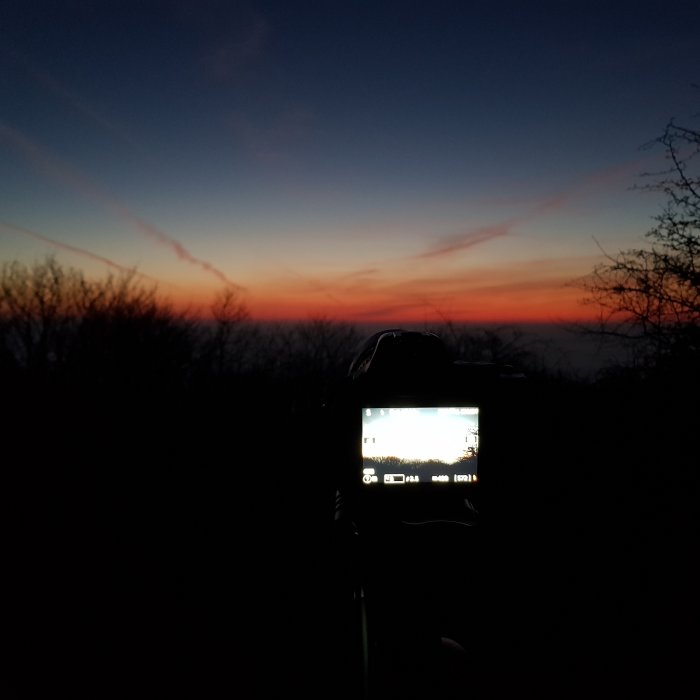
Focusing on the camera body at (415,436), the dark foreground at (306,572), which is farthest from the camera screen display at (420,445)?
the dark foreground at (306,572)

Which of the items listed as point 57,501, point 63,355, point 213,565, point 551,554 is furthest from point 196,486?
point 63,355

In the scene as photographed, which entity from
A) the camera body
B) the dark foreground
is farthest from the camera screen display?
the dark foreground

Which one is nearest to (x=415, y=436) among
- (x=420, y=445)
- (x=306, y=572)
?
(x=420, y=445)

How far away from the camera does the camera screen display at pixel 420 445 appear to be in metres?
2.77

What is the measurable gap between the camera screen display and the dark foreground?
29 centimetres

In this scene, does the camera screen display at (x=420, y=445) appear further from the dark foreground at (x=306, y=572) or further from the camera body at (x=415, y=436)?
the dark foreground at (x=306, y=572)

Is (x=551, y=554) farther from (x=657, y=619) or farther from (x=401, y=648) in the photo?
(x=401, y=648)

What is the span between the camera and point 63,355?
21.6 metres

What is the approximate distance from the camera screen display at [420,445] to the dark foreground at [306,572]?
0.29m

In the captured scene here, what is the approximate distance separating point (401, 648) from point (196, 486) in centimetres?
487

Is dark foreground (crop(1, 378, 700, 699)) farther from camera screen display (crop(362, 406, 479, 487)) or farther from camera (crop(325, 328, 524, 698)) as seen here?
camera screen display (crop(362, 406, 479, 487))

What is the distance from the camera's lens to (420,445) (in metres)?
2.83

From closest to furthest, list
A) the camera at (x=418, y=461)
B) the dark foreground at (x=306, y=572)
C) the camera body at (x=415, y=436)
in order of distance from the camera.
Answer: the camera at (x=418, y=461)
the dark foreground at (x=306, y=572)
the camera body at (x=415, y=436)

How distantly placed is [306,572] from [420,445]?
1.63 metres
